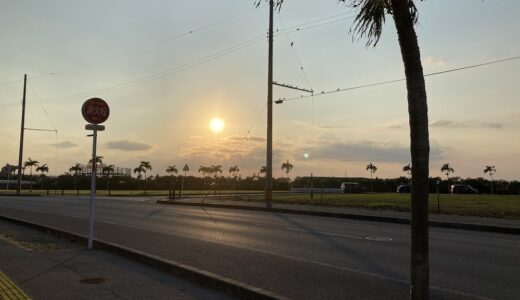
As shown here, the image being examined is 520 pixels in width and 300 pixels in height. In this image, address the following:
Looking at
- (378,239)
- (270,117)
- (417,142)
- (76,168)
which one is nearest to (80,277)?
(417,142)

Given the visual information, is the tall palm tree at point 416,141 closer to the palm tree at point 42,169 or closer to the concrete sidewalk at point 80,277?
the concrete sidewalk at point 80,277

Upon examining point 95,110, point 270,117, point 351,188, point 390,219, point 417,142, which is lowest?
point 390,219

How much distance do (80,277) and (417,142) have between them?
5.69 meters

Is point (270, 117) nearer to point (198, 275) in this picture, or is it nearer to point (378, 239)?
point (378, 239)

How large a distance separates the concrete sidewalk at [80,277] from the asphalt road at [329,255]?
1.00 metres

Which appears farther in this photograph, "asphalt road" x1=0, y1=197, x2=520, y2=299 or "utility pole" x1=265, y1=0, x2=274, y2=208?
"utility pole" x1=265, y1=0, x2=274, y2=208

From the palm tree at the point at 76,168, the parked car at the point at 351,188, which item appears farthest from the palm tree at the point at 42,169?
the parked car at the point at 351,188

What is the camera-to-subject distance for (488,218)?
20.0 m

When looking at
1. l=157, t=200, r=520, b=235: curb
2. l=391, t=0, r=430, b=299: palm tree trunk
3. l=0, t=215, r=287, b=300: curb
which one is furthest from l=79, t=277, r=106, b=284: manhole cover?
l=157, t=200, r=520, b=235: curb

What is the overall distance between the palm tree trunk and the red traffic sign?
7760 millimetres

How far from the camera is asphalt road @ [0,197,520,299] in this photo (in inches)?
306

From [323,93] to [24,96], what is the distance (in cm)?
3745

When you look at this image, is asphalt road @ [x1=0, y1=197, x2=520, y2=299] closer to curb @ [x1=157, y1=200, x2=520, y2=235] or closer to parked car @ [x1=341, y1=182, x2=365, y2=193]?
curb @ [x1=157, y1=200, x2=520, y2=235]

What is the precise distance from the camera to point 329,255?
10.8 metres
